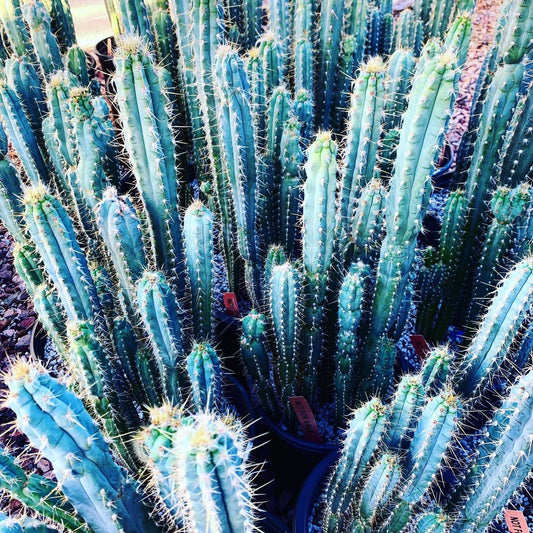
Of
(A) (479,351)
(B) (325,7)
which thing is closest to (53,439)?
(A) (479,351)

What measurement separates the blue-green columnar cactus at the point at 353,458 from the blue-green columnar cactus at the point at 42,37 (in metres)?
3.24

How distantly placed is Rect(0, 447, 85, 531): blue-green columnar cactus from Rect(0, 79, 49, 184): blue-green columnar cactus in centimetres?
161

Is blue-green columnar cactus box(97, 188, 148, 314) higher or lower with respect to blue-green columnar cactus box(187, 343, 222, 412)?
higher

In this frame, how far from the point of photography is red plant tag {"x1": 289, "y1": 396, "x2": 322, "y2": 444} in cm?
261

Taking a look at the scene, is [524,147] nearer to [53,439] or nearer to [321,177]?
[321,177]

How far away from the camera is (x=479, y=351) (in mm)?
2238

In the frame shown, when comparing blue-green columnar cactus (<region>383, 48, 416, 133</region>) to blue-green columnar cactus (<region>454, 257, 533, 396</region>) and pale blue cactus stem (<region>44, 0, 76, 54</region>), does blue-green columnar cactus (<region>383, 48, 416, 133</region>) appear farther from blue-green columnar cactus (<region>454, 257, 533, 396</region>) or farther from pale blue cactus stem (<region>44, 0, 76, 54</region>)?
pale blue cactus stem (<region>44, 0, 76, 54</region>)

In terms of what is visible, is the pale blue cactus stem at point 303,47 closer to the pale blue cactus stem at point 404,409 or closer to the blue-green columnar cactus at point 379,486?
the pale blue cactus stem at point 404,409

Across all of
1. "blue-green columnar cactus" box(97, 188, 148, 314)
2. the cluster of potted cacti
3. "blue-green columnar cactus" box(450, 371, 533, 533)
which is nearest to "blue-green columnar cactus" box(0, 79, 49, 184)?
the cluster of potted cacti

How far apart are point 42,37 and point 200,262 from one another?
2254mm

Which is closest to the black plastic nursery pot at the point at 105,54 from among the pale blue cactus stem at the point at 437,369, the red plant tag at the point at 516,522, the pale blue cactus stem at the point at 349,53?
the pale blue cactus stem at the point at 349,53

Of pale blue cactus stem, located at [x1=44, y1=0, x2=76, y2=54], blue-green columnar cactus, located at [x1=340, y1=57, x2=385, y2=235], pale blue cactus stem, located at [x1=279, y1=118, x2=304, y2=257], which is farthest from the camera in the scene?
pale blue cactus stem, located at [x1=44, y1=0, x2=76, y2=54]

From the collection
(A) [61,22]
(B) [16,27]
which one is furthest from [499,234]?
(A) [61,22]

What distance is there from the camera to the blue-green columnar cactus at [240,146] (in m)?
2.51
